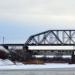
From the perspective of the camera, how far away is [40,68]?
75.2 feet

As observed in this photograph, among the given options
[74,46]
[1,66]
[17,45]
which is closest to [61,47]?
[74,46]

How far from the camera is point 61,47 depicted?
118 metres

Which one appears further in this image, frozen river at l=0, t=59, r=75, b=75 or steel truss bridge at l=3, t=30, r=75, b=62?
steel truss bridge at l=3, t=30, r=75, b=62

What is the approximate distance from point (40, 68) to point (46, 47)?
97677 millimetres

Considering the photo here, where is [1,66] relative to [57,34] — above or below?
above
